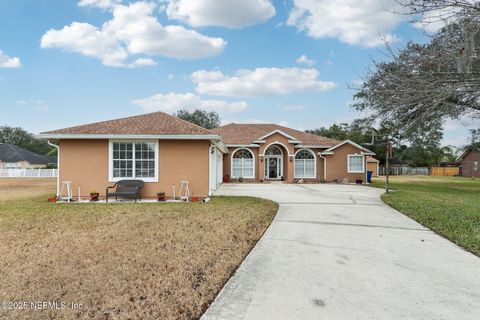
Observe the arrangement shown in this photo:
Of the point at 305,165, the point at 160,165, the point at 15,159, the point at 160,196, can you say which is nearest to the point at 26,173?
the point at 15,159

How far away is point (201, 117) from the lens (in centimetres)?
6212

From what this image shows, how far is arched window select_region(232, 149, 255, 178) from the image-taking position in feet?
82.7

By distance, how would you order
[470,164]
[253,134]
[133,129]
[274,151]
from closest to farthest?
[133,129] < [274,151] < [253,134] < [470,164]

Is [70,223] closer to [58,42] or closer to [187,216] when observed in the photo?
[187,216]

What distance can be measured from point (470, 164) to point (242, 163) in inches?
1651

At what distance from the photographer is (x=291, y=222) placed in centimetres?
793

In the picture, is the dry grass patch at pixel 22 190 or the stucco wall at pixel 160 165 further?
the dry grass patch at pixel 22 190

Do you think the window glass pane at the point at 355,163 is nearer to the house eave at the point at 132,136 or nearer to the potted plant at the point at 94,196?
the house eave at the point at 132,136

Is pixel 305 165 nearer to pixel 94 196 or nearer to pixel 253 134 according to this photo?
pixel 253 134

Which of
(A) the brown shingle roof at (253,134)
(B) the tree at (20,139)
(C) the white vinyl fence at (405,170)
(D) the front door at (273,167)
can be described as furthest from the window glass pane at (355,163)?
(B) the tree at (20,139)

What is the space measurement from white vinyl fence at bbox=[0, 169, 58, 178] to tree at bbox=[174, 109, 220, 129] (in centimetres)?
3055

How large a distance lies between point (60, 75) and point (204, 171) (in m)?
11.0

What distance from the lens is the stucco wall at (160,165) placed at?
12633mm

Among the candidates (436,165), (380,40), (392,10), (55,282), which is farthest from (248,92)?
(436,165)
